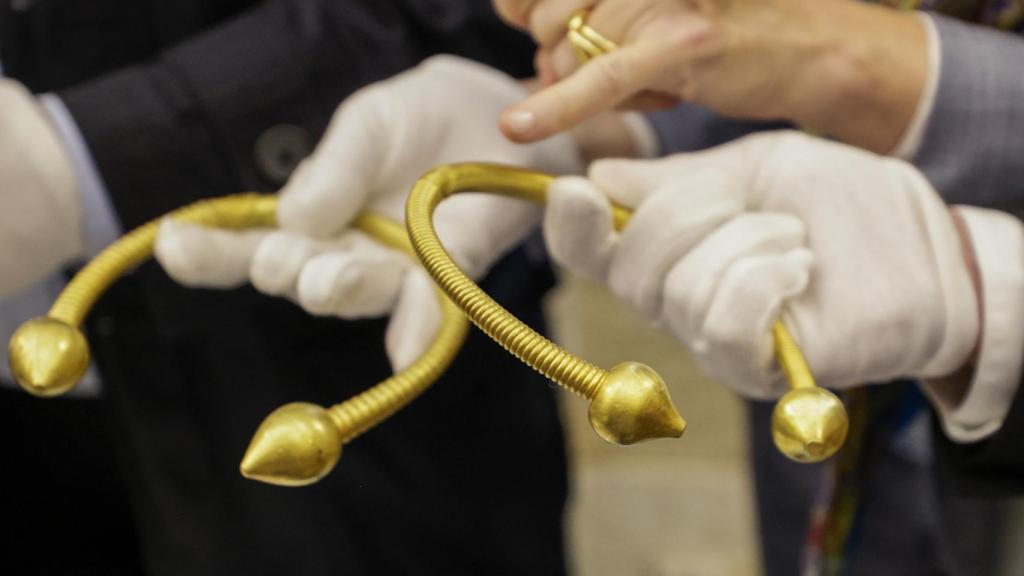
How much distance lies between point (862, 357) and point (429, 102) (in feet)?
0.68

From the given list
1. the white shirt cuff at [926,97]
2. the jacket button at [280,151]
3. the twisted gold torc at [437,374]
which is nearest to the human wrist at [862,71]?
the white shirt cuff at [926,97]

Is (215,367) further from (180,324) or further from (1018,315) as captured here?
(1018,315)

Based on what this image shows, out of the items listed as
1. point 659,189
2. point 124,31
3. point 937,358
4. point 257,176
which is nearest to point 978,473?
point 937,358

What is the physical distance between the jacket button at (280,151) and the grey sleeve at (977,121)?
279 mm

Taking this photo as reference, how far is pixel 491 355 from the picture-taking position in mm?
460

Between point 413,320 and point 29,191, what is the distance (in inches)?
7.2

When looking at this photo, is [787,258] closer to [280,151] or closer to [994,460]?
[994,460]

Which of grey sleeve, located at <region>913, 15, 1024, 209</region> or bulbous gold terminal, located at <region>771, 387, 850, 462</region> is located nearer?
bulbous gold terminal, located at <region>771, 387, 850, 462</region>

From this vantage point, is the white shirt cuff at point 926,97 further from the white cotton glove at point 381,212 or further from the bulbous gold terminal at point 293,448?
the bulbous gold terminal at point 293,448

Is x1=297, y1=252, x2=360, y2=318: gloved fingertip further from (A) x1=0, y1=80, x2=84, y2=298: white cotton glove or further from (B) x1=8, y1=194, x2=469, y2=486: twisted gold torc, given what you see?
(A) x1=0, y1=80, x2=84, y2=298: white cotton glove

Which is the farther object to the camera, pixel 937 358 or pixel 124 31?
pixel 124 31

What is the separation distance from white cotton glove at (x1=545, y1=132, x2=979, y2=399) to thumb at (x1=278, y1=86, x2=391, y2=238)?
81mm

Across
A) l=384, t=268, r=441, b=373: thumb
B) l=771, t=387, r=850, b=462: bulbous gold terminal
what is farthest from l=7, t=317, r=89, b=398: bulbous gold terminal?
l=771, t=387, r=850, b=462: bulbous gold terminal

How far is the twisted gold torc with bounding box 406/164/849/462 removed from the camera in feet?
0.73
